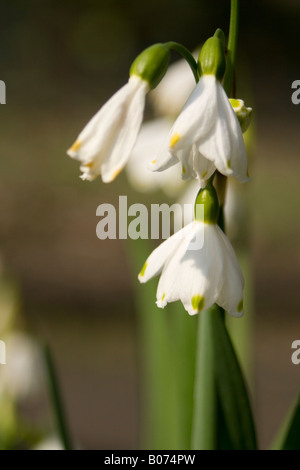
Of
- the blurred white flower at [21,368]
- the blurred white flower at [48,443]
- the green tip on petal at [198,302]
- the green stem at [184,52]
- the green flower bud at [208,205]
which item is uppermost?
the green stem at [184,52]

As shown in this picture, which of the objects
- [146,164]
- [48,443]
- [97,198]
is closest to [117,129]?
[146,164]

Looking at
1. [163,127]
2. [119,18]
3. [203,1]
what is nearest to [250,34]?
[203,1]

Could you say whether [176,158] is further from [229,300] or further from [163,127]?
[163,127]

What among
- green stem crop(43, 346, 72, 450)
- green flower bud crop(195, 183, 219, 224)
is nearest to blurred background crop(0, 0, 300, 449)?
green stem crop(43, 346, 72, 450)

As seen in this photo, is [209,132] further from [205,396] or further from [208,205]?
[205,396]

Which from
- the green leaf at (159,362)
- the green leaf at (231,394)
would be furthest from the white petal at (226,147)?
the green leaf at (159,362)

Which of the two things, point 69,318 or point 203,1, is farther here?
point 203,1

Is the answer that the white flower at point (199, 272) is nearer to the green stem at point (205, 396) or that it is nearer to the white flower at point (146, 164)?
the green stem at point (205, 396)
